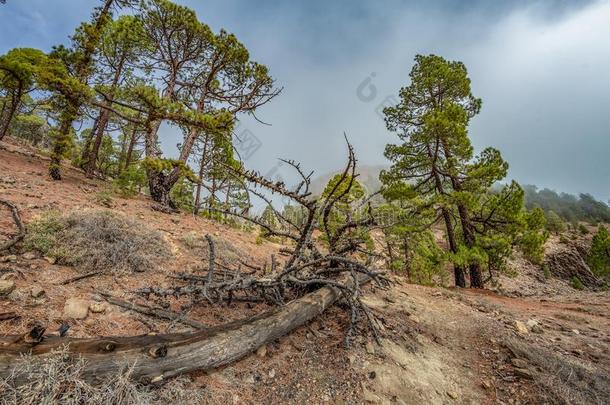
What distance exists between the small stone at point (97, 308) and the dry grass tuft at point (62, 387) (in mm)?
1196

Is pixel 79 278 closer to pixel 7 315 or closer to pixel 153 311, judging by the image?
pixel 7 315

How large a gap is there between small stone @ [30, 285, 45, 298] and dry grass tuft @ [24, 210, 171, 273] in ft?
2.41

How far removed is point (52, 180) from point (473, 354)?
1308 cm

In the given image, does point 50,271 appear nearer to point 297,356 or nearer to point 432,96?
point 297,356

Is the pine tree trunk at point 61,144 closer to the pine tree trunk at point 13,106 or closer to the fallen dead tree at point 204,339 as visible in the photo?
the pine tree trunk at point 13,106

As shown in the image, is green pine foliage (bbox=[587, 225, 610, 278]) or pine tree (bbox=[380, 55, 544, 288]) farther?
green pine foliage (bbox=[587, 225, 610, 278])

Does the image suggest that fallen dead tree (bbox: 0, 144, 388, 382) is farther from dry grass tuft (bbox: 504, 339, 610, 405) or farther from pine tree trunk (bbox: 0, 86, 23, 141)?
pine tree trunk (bbox: 0, 86, 23, 141)

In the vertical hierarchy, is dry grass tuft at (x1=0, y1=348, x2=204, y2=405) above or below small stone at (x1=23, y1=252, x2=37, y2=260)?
below

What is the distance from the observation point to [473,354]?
3504 millimetres

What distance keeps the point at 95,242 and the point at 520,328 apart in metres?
7.13

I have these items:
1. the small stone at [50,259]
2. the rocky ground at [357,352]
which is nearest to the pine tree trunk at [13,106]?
the rocky ground at [357,352]

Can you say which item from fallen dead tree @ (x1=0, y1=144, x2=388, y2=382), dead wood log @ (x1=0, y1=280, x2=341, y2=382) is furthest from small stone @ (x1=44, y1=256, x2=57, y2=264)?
dead wood log @ (x1=0, y1=280, x2=341, y2=382)

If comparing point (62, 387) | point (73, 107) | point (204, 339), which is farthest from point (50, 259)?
point (73, 107)

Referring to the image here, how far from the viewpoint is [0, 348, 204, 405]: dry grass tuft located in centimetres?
153
